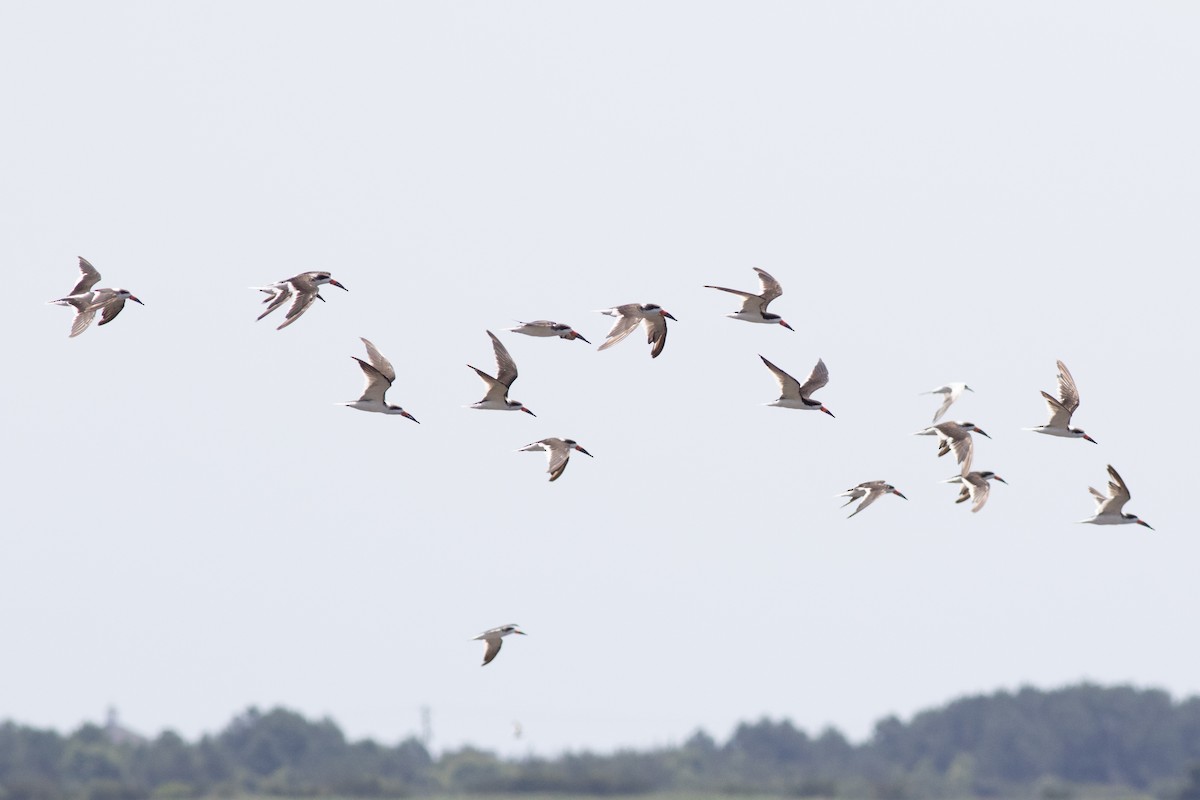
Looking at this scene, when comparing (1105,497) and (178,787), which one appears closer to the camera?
(1105,497)

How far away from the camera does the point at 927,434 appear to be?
138 feet

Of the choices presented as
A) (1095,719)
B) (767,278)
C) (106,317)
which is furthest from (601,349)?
(1095,719)

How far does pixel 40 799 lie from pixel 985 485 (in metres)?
94.0

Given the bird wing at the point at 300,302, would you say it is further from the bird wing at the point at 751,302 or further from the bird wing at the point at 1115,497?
the bird wing at the point at 1115,497

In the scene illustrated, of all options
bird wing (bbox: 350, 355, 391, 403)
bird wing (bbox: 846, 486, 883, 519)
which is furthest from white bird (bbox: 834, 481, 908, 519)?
bird wing (bbox: 350, 355, 391, 403)

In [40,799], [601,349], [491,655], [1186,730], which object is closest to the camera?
[601,349]

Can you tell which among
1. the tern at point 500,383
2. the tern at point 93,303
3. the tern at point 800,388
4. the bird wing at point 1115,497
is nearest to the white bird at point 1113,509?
the bird wing at point 1115,497

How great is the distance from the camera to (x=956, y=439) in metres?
42.3

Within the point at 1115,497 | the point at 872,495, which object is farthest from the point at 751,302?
the point at 1115,497

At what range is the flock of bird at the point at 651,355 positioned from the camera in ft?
127

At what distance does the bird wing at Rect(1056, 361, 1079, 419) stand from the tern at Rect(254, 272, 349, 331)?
45.9 ft

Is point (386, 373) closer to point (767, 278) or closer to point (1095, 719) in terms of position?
point (767, 278)

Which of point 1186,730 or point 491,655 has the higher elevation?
point 1186,730

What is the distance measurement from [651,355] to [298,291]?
22.2 feet
